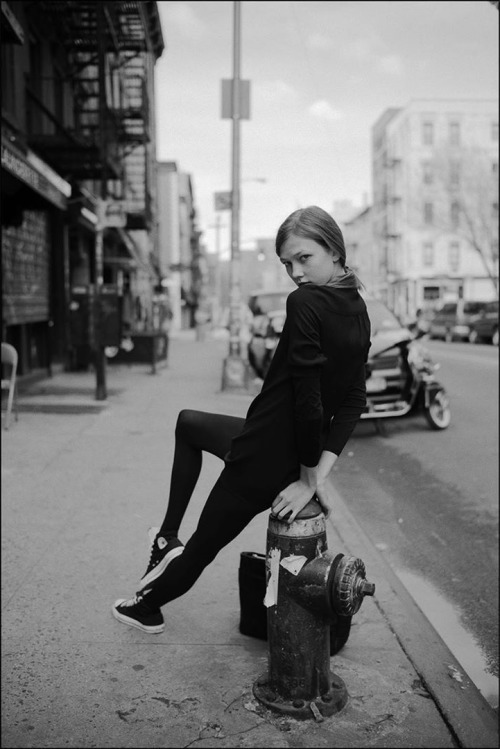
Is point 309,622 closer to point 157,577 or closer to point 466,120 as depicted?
point 157,577

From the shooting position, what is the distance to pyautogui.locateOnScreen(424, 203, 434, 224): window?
64.8 m


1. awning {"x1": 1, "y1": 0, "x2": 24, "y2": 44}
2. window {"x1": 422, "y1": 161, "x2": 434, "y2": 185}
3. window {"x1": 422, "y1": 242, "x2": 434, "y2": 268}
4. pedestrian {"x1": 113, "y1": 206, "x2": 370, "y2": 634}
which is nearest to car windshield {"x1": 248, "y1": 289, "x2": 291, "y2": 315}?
awning {"x1": 1, "y1": 0, "x2": 24, "y2": 44}

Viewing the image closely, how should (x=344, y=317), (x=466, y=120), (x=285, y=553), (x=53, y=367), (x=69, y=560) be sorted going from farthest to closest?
(x=466, y=120)
(x=53, y=367)
(x=69, y=560)
(x=285, y=553)
(x=344, y=317)

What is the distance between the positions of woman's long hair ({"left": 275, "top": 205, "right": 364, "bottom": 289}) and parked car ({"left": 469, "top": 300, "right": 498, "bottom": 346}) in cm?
3236

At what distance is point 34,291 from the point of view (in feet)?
44.0

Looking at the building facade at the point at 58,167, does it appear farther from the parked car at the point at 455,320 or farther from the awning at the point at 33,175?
the parked car at the point at 455,320

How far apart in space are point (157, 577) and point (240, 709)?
64 centimetres

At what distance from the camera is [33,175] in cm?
901

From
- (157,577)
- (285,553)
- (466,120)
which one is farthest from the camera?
(466,120)

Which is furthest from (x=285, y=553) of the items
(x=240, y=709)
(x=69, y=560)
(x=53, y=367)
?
(x=53, y=367)

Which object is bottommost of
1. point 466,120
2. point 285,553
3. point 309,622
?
point 309,622

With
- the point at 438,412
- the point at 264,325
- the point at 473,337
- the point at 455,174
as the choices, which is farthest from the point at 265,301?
the point at 455,174

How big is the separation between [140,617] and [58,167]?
38.8 ft

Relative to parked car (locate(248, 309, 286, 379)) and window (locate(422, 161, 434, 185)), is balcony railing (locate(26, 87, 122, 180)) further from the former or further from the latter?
window (locate(422, 161, 434, 185))
